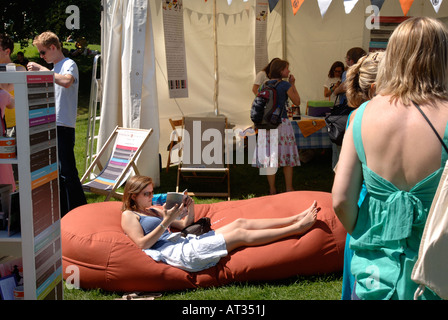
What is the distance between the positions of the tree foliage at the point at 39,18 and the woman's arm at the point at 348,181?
14.5 metres

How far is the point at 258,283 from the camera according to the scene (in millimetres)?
3779

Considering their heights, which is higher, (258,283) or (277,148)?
(277,148)

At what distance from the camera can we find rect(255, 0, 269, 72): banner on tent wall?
27.8 feet

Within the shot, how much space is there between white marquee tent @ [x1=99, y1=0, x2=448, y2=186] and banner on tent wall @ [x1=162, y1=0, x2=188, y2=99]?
0.22 m

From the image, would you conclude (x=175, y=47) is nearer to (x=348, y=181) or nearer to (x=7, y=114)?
(x=7, y=114)

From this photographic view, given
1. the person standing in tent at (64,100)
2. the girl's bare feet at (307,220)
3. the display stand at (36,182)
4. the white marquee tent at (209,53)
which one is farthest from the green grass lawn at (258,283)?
the person standing in tent at (64,100)

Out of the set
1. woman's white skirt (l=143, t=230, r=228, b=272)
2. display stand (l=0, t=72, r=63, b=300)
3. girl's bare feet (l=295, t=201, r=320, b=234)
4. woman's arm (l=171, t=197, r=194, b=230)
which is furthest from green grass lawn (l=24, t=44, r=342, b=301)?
display stand (l=0, t=72, r=63, b=300)

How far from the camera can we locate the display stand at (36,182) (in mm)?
2434

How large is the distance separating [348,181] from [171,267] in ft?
7.03

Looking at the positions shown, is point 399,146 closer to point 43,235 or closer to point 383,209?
point 383,209

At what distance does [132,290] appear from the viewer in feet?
12.1

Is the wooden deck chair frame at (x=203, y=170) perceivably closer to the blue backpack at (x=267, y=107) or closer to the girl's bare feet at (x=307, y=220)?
the blue backpack at (x=267, y=107)

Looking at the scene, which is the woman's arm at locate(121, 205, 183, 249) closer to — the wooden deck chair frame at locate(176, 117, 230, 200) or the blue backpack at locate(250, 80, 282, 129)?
the wooden deck chair frame at locate(176, 117, 230, 200)

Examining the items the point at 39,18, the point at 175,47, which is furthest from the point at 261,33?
the point at 39,18
